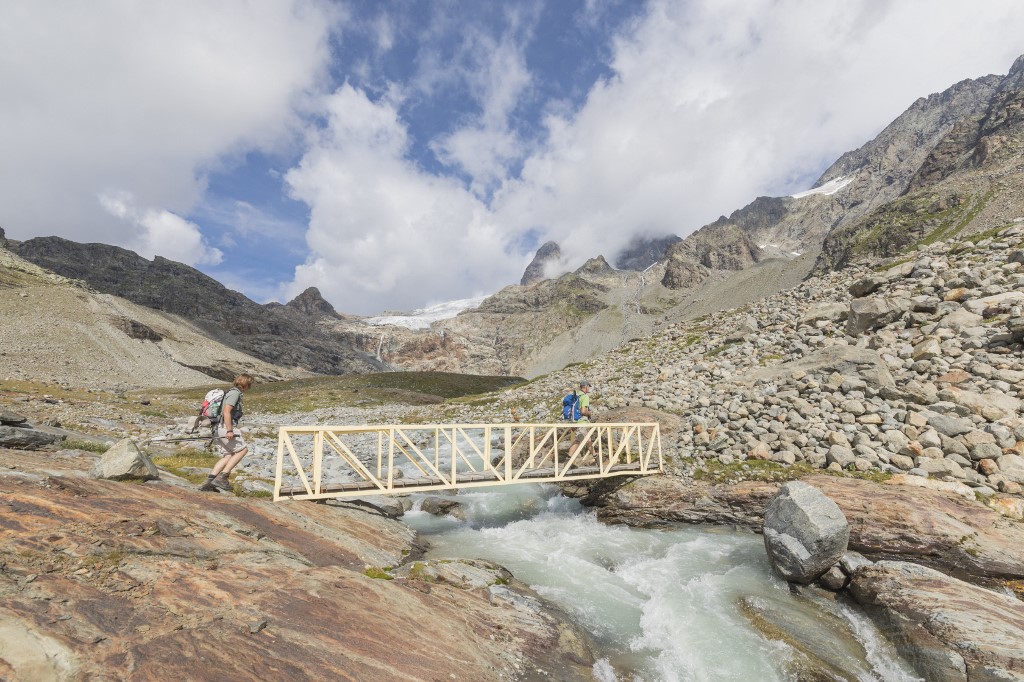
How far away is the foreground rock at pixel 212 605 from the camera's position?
17.2ft

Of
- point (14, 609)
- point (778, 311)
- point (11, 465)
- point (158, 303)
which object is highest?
point (158, 303)

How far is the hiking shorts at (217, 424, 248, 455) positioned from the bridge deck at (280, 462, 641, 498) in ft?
8.79

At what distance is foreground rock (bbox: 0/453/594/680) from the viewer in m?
5.25

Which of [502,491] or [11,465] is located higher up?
[11,465]

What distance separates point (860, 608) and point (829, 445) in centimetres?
736

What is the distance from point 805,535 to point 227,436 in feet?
54.3

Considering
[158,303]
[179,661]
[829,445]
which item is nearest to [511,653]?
[179,661]

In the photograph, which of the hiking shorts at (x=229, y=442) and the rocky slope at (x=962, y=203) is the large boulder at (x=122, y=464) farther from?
the rocky slope at (x=962, y=203)

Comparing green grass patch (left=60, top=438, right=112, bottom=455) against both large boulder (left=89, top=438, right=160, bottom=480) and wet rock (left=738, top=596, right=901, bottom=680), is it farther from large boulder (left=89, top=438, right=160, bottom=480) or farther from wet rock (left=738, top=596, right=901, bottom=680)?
wet rock (left=738, top=596, right=901, bottom=680)

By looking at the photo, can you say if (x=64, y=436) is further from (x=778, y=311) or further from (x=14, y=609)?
(x=778, y=311)

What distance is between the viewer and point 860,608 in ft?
36.3

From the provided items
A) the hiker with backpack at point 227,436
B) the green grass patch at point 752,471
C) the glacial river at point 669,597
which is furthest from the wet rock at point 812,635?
the hiker with backpack at point 227,436

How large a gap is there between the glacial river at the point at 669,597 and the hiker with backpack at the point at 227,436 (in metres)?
6.74

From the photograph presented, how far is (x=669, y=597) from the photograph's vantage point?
1241 cm
